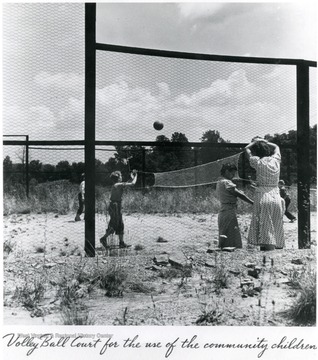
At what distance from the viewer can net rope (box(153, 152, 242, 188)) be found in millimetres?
5602

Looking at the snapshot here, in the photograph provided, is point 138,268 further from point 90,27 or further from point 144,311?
point 90,27

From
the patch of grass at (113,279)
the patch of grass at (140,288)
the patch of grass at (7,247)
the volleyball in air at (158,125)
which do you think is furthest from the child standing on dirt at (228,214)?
the patch of grass at (7,247)

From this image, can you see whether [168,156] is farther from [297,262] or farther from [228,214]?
[297,262]

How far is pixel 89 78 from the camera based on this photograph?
449cm

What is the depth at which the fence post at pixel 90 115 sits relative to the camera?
14.5 feet

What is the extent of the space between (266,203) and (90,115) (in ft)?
7.33

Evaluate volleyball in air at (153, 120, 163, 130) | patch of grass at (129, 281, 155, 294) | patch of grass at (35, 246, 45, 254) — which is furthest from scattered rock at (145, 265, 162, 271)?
volleyball in air at (153, 120, 163, 130)

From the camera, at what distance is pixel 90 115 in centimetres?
453

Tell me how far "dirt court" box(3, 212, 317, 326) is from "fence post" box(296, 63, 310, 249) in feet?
0.76

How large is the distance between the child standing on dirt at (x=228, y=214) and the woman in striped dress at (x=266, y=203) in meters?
0.24

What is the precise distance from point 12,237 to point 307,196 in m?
3.81

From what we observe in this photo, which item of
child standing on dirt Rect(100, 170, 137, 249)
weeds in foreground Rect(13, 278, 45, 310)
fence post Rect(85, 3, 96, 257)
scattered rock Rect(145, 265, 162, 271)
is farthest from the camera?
child standing on dirt Rect(100, 170, 137, 249)

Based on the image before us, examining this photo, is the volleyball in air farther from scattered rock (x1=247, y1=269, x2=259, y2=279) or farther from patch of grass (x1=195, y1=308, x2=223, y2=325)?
patch of grass (x1=195, y1=308, x2=223, y2=325)

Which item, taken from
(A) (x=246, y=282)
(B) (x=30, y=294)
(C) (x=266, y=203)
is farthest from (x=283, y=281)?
(B) (x=30, y=294)
